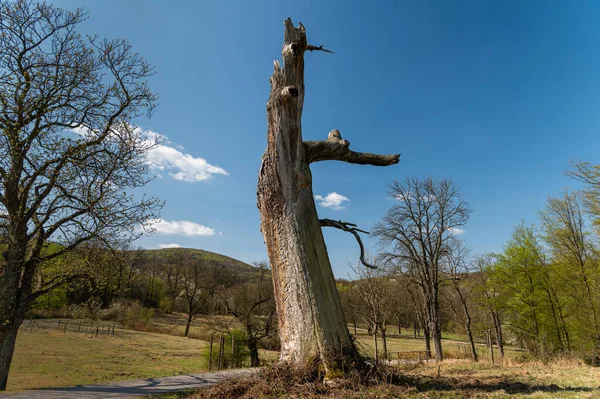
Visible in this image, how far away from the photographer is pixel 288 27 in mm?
6055

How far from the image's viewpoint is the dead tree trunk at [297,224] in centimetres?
455

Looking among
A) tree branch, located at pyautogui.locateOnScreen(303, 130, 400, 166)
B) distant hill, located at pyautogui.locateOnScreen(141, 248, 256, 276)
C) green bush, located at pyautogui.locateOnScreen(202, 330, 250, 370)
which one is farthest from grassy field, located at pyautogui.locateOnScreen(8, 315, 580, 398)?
distant hill, located at pyautogui.locateOnScreen(141, 248, 256, 276)

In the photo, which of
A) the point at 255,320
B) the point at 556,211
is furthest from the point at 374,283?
the point at 556,211

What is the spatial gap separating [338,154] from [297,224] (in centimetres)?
183

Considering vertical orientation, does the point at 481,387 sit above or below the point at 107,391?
above

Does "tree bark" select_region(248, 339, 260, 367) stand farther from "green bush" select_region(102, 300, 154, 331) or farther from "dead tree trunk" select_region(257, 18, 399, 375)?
"green bush" select_region(102, 300, 154, 331)

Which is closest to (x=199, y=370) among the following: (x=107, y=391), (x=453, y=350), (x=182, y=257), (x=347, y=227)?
(x=107, y=391)

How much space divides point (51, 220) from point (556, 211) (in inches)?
1014

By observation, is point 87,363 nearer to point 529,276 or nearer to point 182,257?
point 529,276

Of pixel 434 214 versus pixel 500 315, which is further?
pixel 500 315

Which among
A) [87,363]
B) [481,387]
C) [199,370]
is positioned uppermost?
[481,387]

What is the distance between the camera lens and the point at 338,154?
20.1 ft

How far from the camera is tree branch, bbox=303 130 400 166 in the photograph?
5.90 m

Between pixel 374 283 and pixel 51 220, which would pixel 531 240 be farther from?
pixel 51 220
